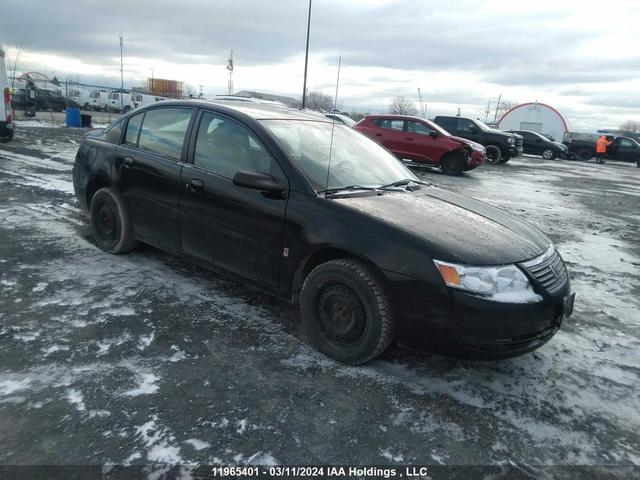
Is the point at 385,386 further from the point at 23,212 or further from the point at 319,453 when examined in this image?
the point at 23,212

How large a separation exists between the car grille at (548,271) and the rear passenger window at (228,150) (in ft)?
5.65

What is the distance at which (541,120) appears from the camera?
46.8 meters

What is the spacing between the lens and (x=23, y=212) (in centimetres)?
576

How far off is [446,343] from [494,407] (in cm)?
46

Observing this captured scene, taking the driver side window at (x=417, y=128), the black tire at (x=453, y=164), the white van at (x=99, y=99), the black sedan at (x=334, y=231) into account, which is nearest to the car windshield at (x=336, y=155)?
the black sedan at (x=334, y=231)

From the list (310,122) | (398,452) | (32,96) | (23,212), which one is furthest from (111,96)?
(398,452)

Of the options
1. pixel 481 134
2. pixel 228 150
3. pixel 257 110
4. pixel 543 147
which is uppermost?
pixel 481 134

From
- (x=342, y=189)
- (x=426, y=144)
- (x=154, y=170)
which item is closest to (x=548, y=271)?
(x=342, y=189)

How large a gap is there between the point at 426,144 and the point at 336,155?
10940mm

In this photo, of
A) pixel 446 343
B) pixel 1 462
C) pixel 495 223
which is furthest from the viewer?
pixel 495 223

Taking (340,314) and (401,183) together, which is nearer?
(340,314)

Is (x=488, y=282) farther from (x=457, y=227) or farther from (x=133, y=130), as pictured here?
(x=133, y=130)

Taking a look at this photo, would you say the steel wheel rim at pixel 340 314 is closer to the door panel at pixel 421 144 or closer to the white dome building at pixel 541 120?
the door panel at pixel 421 144

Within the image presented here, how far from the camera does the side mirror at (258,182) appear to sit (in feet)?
9.87
